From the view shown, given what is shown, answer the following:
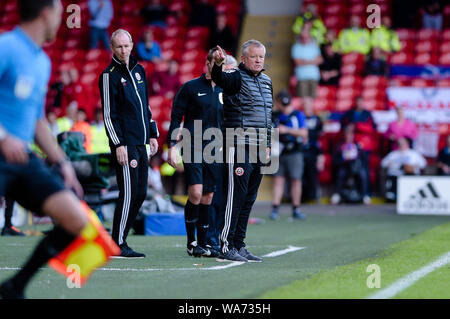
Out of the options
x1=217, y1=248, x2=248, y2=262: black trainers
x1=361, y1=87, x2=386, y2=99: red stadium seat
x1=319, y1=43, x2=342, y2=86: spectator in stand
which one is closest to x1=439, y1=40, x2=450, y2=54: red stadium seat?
x1=361, y1=87, x2=386, y2=99: red stadium seat

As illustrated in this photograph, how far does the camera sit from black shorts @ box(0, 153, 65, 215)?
17.5 feet

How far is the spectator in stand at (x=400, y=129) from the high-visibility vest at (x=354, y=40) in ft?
9.57

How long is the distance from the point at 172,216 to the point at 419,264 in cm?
484

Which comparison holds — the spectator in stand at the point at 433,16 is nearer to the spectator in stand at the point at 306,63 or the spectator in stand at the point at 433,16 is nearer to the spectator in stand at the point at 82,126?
the spectator in stand at the point at 306,63

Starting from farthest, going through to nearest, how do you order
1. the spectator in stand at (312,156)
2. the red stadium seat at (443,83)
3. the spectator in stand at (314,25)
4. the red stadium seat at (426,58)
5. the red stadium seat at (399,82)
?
the spectator in stand at (314,25) < the red stadium seat at (426,58) < the red stadium seat at (399,82) < the red stadium seat at (443,83) < the spectator in stand at (312,156)

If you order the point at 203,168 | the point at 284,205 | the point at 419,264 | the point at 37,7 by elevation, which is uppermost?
the point at 37,7

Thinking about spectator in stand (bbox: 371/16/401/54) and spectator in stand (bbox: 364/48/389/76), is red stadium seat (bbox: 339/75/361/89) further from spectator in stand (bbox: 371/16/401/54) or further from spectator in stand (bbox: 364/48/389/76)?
spectator in stand (bbox: 371/16/401/54)

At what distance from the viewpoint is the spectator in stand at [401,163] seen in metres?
18.7

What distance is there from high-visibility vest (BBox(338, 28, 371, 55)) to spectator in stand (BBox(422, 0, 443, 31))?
189cm

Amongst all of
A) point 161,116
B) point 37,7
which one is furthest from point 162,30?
point 37,7

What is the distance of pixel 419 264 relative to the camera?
335 inches

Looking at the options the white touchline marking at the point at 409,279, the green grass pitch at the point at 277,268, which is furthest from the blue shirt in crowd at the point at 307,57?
the white touchline marking at the point at 409,279

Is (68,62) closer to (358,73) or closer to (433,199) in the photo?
(358,73)

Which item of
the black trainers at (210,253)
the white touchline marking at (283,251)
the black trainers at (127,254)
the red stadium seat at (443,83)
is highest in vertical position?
the red stadium seat at (443,83)
